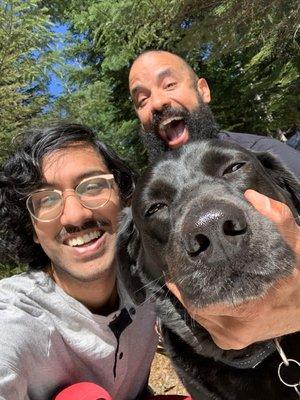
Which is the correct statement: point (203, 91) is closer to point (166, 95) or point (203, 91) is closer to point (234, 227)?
point (166, 95)

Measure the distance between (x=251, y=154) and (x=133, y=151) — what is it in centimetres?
1082

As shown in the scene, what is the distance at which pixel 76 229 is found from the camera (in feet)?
9.33

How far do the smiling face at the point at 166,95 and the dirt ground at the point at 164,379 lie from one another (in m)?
2.16

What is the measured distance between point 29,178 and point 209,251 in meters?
1.57

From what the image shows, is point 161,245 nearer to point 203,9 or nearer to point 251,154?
point 251,154

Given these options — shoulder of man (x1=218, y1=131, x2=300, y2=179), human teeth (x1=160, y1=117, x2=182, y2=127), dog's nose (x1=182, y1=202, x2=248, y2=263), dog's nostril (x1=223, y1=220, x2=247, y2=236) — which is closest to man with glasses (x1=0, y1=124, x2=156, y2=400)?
shoulder of man (x1=218, y1=131, x2=300, y2=179)

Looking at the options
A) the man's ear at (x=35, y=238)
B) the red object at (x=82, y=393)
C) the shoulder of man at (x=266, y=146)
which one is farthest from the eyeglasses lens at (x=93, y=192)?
the red object at (x=82, y=393)

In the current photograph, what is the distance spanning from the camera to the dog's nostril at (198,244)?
1.76 m

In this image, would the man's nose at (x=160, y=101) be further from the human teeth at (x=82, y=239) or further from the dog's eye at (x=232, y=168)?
the dog's eye at (x=232, y=168)

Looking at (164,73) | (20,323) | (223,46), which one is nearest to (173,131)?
(164,73)

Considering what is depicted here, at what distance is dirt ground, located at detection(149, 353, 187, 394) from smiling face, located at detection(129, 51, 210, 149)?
7.07ft

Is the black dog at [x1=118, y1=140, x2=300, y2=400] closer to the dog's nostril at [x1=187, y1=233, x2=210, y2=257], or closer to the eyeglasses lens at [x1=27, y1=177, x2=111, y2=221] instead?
the dog's nostril at [x1=187, y1=233, x2=210, y2=257]

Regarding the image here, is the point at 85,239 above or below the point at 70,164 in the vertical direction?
below

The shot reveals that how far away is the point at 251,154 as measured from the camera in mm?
2406
